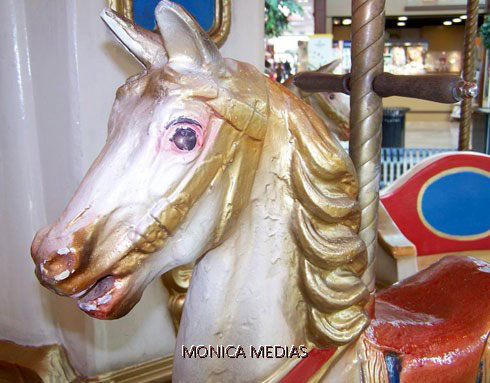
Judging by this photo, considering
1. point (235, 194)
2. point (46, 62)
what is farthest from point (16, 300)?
point (235, 194)

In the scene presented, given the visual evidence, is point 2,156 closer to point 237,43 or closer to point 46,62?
point 46,62

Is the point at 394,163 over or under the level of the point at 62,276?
under

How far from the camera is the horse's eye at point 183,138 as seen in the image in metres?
0.55

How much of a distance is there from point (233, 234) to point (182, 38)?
235 millimetres

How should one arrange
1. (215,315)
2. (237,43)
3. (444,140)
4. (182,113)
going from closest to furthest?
1. (182,113)
2. (215,315)
3. (237,43)
4. (444,140)

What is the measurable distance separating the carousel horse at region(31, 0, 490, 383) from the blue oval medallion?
0.78 m

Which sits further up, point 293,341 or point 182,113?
point 182,113

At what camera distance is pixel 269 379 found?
2.21ft

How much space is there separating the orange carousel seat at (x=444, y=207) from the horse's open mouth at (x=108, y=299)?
1.07 meters

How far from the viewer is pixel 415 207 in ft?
5.07

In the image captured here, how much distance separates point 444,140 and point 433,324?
7.16 metres

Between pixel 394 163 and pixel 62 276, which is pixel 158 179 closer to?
pixel 62 276

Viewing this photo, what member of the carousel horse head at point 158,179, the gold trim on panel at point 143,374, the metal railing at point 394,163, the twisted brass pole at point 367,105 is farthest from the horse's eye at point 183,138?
the metal railing at point 394,163

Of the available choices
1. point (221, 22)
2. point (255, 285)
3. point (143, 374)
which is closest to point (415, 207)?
point (221, 22)
